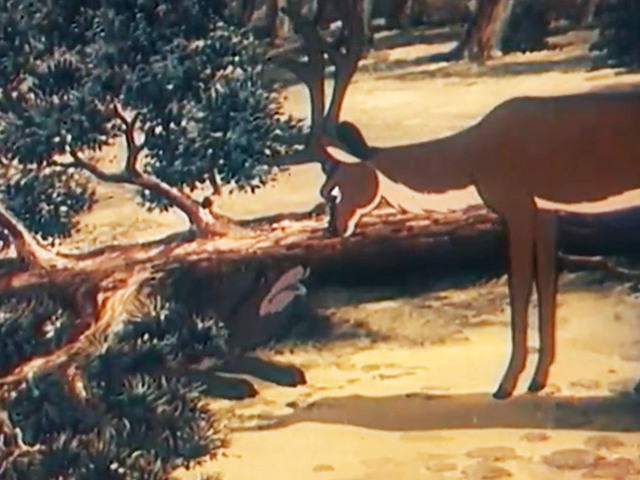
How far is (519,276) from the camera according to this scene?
160 centimetres

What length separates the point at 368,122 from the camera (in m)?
1.62

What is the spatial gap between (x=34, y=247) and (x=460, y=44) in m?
0.68

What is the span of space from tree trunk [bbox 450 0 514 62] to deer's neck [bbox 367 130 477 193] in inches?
4.3

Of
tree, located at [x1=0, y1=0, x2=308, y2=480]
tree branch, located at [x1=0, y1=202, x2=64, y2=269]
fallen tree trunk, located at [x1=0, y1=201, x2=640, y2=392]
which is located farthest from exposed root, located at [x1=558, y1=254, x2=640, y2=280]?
tree branch, located at [x1=0, y1=202, x2=64, y2=269]

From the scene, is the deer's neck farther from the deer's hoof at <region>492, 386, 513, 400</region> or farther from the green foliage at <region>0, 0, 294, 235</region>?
the deer's hoof at <region>492, 386, 513, 400</region>

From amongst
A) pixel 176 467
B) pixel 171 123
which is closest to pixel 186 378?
pixel 176 467

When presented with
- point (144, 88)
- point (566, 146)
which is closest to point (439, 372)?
point (566, 146)

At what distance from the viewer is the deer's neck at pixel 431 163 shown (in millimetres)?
1606

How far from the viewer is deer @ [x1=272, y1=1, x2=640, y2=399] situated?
5.19ft

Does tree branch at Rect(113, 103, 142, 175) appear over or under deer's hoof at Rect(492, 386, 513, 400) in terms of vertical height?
over

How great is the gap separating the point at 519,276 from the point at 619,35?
1.18 ft

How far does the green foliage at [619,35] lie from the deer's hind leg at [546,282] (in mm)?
238

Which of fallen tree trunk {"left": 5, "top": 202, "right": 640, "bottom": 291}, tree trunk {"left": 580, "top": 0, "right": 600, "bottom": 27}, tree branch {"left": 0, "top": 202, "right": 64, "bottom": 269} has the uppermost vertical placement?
tree trunk {"left": 580, "top": 0, "right": 600, "bottom": 27}

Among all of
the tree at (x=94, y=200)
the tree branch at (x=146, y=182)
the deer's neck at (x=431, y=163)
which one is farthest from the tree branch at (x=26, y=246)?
the deer's neck at (x=431, y=163)
